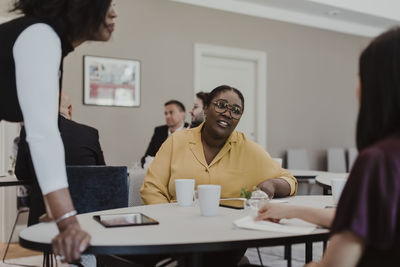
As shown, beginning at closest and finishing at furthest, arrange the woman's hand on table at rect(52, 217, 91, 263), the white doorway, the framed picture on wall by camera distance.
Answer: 1. the woman's hand on table at rect(52, 217, 91, 263)
2. the framed picture on wall
3. the white doorway

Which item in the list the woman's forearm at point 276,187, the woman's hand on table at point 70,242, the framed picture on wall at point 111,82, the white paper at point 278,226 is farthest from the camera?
the framed picture on wall at point 111,82

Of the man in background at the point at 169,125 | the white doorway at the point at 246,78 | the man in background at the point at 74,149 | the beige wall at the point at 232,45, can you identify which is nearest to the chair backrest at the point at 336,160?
the beige wall at the point at 232,45

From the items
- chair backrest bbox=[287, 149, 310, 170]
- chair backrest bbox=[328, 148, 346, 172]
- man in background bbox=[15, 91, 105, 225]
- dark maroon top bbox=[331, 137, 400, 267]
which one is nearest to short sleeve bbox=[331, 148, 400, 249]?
dark maroon top bbox=[331, 137, 400, 267]

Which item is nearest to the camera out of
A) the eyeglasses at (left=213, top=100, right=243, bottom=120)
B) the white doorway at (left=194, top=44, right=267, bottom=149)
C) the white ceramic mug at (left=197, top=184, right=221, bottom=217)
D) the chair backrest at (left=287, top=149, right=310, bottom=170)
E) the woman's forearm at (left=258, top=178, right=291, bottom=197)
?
the white ceramic mug at (left=197, top=184, right=221, bottom=217)

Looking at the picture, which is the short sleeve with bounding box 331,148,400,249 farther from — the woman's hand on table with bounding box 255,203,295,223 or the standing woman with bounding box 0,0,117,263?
the standing woman with bounding box 0,0,117,263

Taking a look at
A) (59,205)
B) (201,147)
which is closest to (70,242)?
(59,205)

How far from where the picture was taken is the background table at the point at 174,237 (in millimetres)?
994

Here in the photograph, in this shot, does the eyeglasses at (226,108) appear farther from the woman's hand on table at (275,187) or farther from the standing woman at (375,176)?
the standing woman at (375,176)

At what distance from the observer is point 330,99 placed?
6766 millimetres

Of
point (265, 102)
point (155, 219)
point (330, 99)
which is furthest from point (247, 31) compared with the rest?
point (155, 219)

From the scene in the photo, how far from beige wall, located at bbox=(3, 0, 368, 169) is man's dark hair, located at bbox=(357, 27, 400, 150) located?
4248 mm

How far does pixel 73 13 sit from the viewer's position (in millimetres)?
1032

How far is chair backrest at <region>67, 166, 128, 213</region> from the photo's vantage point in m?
2.18

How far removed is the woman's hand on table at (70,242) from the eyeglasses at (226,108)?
49.0 inches
